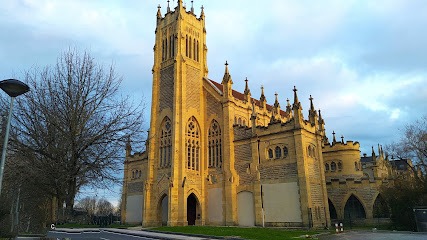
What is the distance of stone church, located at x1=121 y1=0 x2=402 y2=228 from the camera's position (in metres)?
31.4

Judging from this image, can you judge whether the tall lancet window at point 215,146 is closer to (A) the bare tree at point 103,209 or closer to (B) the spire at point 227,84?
(B) the spire at point 227,84

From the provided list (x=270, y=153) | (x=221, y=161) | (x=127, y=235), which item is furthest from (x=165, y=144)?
(x=127, y=235)

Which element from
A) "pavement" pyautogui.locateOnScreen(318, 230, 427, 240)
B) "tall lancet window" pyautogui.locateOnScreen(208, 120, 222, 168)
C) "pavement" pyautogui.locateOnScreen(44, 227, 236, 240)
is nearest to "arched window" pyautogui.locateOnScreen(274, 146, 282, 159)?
"tall lancet window" pyautogui.locateOnScreen(208, 120, 222, 168)

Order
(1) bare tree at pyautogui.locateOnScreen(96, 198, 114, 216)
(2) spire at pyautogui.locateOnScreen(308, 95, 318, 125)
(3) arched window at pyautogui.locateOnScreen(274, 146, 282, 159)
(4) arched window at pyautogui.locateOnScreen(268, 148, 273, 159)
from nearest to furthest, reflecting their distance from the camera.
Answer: (3) arched window at pyautogui.locateOnScreen(274, 146, 282, 159) < (4) arched window at pyautogui.locateOnScreen(268, 148, 273, 159) < (2) spire at pyautogui.locateOnScreen(308, 95, 318, 125) < (1) bare tree at pyautogui.locateOnScreen(96, 198, 114, 216)

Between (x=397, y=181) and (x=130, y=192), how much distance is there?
102 feet

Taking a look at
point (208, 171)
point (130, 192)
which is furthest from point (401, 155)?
point (130, 192)

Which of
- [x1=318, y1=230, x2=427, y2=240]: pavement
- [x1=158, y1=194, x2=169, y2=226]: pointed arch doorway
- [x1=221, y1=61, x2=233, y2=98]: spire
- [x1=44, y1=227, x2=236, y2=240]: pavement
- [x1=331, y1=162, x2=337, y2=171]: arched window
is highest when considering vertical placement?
[x1=221, y1=61, x2=233, y2=98]: spire

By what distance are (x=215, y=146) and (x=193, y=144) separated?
255cm

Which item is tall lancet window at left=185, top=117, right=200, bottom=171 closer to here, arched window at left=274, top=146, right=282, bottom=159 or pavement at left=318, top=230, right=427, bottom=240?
arched window at left=274, top=146, right=282, bottom=159

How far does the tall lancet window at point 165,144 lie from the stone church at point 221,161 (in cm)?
12

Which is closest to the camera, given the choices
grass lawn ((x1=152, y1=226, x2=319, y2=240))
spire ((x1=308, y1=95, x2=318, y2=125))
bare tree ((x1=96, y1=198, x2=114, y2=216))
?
grass lawn ((x1=152, y1=226, x2=319, y2=240))

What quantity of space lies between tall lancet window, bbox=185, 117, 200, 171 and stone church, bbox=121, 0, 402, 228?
117 mm

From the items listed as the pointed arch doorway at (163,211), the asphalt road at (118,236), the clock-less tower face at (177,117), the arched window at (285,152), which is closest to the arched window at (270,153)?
the arched window at (285,152)

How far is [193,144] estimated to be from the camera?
37344 millimetres
